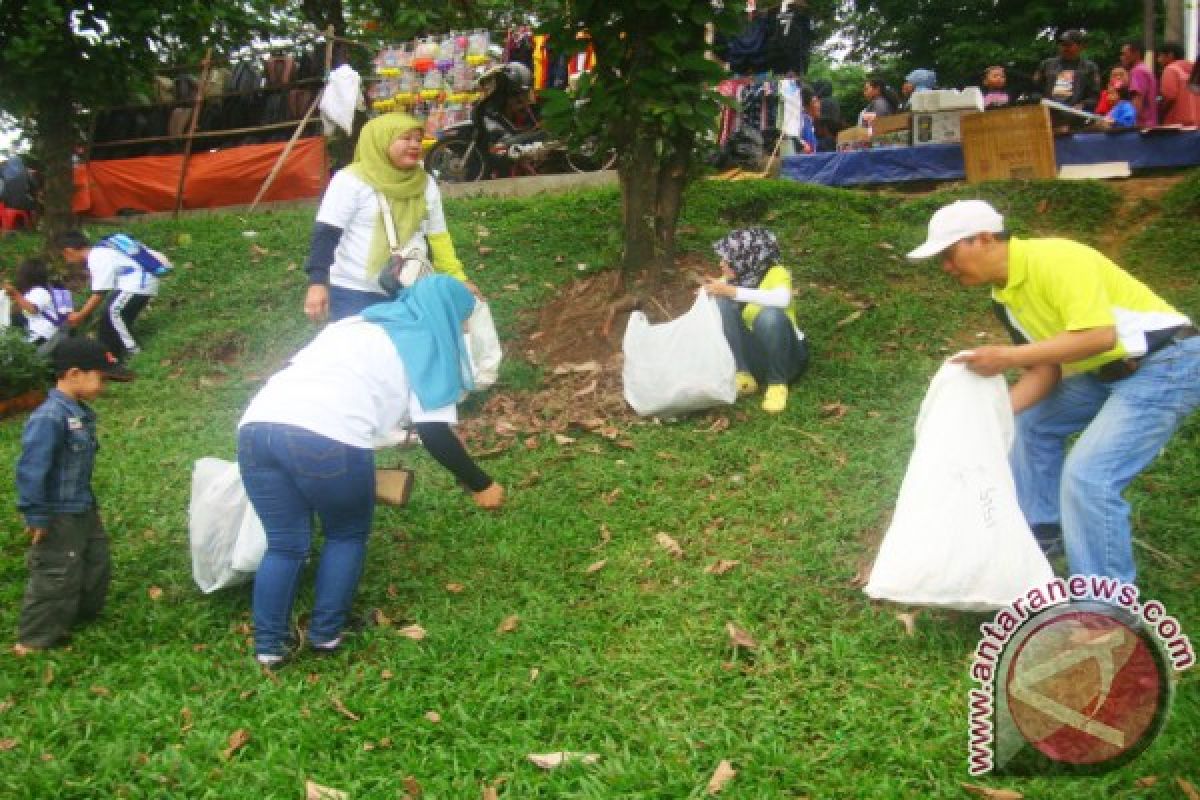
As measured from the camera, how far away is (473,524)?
16.7ft

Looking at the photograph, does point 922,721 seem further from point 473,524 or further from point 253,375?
point 253,375

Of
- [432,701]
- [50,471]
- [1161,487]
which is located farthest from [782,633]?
[50,471]

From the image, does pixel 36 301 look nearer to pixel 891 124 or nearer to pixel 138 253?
pixel 138 253

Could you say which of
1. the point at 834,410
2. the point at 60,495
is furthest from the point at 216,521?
the point at 834,410

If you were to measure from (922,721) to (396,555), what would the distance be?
2617mm

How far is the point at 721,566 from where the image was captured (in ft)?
14.4

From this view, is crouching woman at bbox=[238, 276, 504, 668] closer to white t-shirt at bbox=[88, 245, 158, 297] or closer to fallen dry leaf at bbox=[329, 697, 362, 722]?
fallen dry leaf at bbox=[329, 697, 362, 722]

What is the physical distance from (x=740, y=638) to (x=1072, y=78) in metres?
10.4

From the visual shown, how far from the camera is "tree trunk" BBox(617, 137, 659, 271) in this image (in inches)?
282

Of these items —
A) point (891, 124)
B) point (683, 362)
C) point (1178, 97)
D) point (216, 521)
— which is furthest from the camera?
point (891, 124)

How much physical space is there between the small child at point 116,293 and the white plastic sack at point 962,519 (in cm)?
745

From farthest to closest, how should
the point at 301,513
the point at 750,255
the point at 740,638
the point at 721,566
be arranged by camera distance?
the point at 750,255 → the point at 721,566 → the point at 740,638 → the point at 301,513

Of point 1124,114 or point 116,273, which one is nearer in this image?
point 116,273

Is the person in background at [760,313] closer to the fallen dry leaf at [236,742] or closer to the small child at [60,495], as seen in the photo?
the small child at [60,495]
